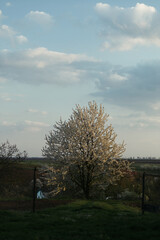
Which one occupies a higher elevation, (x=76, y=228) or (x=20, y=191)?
(x=76, y=228)

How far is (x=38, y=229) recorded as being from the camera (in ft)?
36.5

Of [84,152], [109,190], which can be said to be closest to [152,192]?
[109,190]

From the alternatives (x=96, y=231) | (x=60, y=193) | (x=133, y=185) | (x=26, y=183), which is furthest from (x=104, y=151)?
(x=96, y=231)

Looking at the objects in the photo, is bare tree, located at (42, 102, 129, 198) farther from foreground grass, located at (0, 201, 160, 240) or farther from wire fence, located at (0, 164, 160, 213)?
foreground grass, located at (0, 201, 160, 240)

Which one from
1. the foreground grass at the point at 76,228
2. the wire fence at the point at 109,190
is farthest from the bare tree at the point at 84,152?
the foreground grass at the point at 76,228

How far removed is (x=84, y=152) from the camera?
2312 cm

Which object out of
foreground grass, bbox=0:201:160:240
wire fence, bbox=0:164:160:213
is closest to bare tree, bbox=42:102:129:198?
wire fence, bbox=0:164:160:213

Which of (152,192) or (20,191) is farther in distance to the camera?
(152,192)

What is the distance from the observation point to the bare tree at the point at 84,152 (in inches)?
913

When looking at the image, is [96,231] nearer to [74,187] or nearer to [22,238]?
[22,238]

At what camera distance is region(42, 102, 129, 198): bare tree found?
2319 centimetres

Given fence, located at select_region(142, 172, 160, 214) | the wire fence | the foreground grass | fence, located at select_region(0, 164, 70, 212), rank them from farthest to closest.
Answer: fence, located at select_region(142, 172, 160, 214) < the wire fence < fence, located at select_region(0, 164, 70, 212) < the foreground grass

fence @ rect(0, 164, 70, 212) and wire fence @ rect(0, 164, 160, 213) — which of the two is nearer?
fence @ rect(0, 164, 70, 212)

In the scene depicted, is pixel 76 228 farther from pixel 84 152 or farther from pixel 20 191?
pixel 20 191
